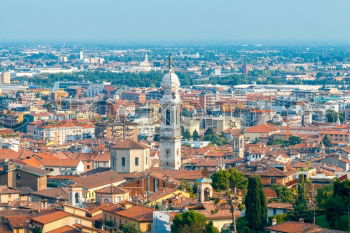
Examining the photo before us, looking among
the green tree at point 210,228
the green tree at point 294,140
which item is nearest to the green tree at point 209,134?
the green tree at point 294,140

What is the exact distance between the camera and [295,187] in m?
25.0

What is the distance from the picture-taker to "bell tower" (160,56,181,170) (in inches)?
1137

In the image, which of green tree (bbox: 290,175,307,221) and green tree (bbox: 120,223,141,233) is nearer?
green tree (bbox: 120,223,141,233)

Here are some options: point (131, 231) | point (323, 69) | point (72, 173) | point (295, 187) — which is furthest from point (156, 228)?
point (323, 69)

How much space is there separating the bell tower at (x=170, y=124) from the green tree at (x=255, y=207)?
869cm

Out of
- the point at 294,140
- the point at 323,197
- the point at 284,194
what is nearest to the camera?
the point at 323,197

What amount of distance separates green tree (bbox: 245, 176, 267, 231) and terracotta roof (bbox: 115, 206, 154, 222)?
1905 mm

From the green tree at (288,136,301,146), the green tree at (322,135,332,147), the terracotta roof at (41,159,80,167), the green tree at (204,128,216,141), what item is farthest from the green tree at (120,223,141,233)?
the green tree at (204,128,216,141)

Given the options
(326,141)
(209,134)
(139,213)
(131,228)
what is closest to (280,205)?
(139,213)

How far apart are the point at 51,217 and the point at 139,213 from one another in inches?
65.6

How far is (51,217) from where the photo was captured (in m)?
21.1

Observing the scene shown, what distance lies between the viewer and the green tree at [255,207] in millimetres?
20125

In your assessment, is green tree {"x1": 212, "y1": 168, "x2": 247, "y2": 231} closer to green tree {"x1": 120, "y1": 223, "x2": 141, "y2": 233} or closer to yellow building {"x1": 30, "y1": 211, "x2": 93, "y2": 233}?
green tree {"x1": 120, "y1": 223, "x2": 141, "y2": 233}

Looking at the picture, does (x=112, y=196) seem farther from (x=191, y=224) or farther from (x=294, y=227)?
(x=294, y=227)
